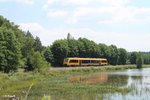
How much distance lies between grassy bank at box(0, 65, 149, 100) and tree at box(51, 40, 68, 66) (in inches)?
857

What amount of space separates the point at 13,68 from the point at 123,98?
28.7 meters

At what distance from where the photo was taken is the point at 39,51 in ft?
366

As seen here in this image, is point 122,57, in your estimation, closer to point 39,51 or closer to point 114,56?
point 114,56

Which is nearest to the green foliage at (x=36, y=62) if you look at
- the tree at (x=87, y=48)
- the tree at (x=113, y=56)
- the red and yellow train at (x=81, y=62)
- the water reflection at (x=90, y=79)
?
the water reflection at (x=90, y=79)

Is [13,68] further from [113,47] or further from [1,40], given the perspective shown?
[113,47]

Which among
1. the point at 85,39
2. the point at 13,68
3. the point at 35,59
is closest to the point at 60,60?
the point at 85,39

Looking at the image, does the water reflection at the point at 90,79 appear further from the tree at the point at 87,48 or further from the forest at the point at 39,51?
the tree at the point at 87,48

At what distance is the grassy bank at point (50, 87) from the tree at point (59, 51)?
21.8 m

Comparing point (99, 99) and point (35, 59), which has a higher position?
point (35, 59)

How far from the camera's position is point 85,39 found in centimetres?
11931

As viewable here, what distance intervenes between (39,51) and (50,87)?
252 feet

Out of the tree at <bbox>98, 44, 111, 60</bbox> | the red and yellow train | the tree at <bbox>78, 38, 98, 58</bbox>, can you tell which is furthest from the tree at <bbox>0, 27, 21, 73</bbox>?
the tree at <bbox>98, 44, 111, 60</bbox>

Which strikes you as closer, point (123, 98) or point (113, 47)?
point (123, 98)

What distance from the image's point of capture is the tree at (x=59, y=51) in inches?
3706
